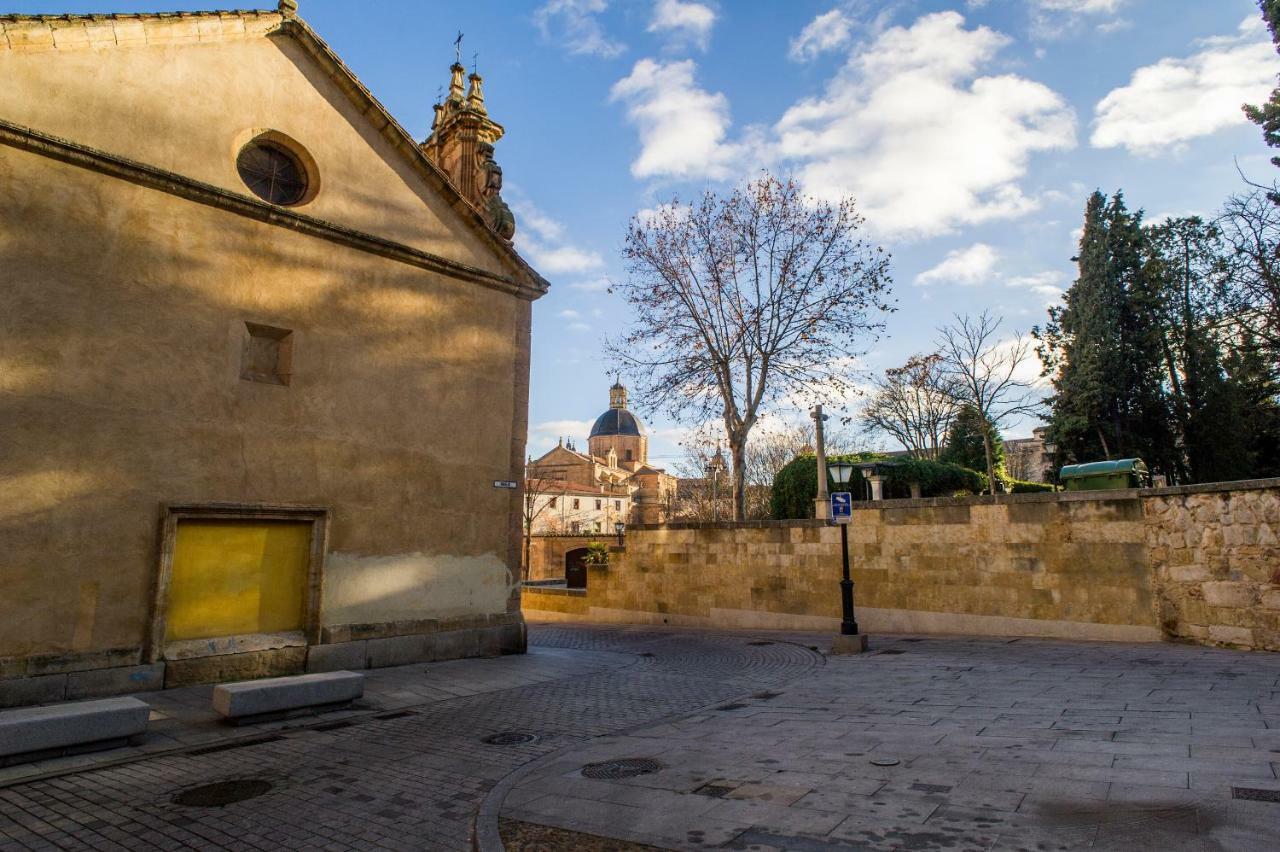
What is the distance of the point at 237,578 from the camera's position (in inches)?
404

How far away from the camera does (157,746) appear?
675 centimetres

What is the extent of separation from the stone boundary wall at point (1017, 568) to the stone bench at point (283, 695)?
11.2 meters

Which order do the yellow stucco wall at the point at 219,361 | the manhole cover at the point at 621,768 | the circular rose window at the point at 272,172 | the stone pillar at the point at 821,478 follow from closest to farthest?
1. the manhole cover at the point at 621,768
2. the yellow stucco wall at the point at 219,361
3. the circular rose window at the point at 272,172
4. the stone pillar at the point at 821,478

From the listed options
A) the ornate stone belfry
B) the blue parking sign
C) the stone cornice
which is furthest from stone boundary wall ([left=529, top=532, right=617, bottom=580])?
the blue parking sign

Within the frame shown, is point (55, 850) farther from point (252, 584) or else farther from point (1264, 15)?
point (1264, 15)

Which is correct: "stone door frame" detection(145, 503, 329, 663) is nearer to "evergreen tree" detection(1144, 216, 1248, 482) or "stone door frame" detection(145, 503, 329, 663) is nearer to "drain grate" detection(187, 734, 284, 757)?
"drain grate" detection(187, 734, 284, 757)

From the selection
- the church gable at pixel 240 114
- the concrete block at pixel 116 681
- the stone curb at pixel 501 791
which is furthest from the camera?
the church gable at pixel 240 114

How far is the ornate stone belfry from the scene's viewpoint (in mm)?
15539

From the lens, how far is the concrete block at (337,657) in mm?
10633

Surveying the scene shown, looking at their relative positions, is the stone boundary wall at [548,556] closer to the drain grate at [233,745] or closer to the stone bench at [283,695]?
the stone bench at [283,695]

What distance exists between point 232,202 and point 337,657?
7218 millimetres

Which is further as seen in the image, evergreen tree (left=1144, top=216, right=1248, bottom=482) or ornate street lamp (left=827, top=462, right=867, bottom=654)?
evergreen tree (left=1144, top=216, right=1248, bottom=482)

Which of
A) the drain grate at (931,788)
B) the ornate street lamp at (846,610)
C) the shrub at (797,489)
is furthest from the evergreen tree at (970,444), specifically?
the drain grate at (931,788)

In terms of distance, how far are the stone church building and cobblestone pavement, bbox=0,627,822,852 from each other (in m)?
1.33
